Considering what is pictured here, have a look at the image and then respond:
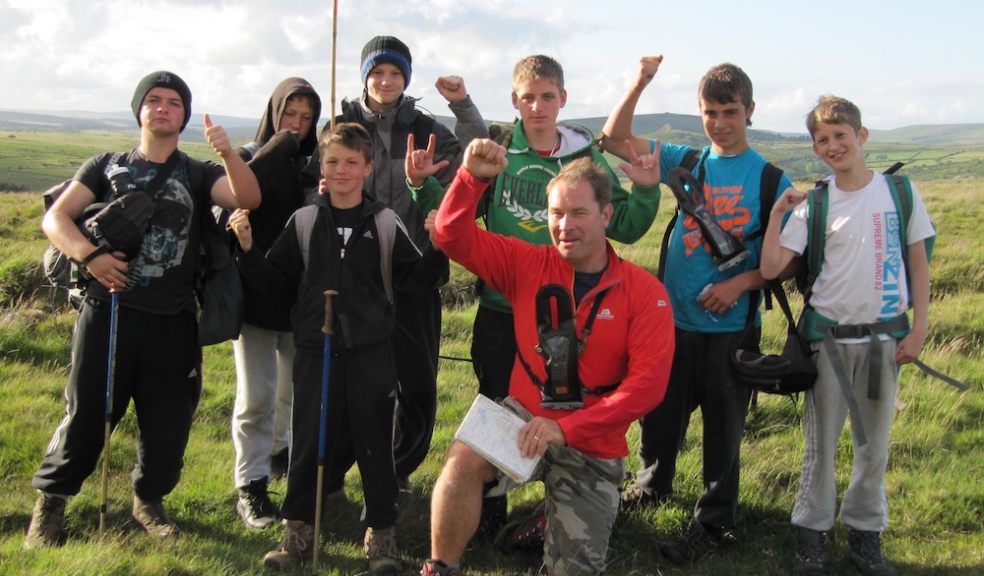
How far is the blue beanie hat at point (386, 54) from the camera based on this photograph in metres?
5.58

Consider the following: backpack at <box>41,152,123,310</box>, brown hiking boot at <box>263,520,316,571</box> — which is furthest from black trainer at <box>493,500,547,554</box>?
backpack at <box>41,152,123,310</box>

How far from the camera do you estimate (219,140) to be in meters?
4.93

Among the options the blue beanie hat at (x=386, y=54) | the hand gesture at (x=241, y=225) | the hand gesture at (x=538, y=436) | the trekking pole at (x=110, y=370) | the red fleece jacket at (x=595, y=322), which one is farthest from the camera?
the blue beanie hat at (x=386, y=54)

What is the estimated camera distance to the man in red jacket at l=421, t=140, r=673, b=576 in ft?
14.9

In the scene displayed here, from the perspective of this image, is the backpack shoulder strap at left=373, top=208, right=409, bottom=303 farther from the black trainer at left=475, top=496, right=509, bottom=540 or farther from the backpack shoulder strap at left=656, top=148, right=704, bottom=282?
the backpack shoulder strap at left=656, top=148, right=704, bottom=282

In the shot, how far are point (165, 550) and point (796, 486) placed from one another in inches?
180

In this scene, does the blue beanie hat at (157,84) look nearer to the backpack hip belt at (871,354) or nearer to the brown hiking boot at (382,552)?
the brown hiking boot at (382,552)

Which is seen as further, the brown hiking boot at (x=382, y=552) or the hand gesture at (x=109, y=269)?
the brown hiking boot at (x=382, y=552)

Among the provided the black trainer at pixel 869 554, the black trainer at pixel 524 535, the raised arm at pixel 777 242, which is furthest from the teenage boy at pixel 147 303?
the black trainer at pixel 869 554

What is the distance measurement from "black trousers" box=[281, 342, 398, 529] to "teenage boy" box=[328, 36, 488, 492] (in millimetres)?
449

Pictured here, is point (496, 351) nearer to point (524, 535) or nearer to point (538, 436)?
point (538, 436)

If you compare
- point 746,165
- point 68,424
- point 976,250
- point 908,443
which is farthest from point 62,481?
point 976,250

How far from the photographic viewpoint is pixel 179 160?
5273mm

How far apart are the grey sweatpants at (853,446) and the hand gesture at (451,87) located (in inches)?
113
